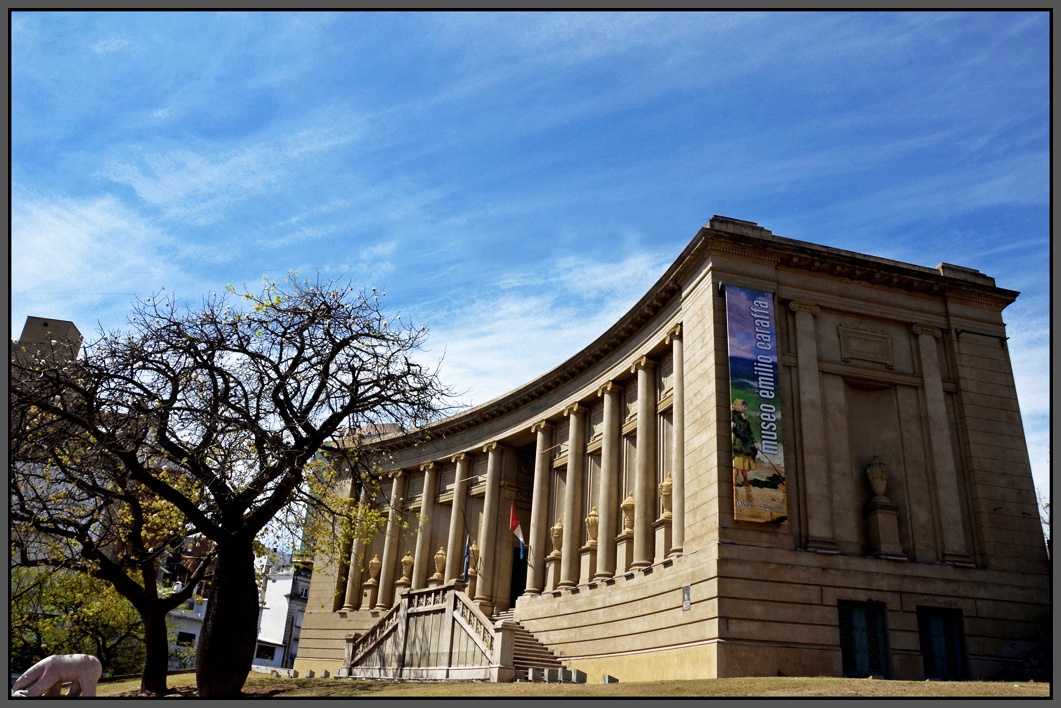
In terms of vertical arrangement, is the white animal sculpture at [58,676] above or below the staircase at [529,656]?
below

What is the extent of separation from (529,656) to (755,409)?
13252 millimetres

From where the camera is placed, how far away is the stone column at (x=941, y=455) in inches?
→ 1052

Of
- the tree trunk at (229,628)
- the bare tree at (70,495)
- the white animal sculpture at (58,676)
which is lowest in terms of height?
the white animal sculpture at (58,676)

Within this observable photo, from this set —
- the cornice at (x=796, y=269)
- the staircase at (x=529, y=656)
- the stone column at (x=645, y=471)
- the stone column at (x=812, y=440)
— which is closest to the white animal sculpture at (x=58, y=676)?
the cornice at (x=796, y=269)

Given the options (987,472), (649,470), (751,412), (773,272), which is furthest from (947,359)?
(649,470)

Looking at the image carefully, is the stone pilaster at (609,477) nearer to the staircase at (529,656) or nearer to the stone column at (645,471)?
the stone column at (645,471)

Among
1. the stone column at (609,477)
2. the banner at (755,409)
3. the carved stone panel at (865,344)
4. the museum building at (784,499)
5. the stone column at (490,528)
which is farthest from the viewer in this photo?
the stone column at (490,528)

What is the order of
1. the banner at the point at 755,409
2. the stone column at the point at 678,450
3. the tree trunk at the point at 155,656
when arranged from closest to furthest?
the tree trunk at the point at 155,656
the banner at the point at 755,409
the stone column at the point at 678,450

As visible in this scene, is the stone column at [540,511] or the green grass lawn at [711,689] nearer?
the green grass lawn at [711,689]

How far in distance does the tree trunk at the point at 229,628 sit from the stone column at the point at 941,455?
2148 centimetres

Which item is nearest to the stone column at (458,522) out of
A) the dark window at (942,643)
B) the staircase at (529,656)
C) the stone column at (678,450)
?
the staircase at (529,656)

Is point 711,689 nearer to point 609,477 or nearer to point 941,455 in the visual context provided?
point 941,455

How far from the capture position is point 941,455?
28094 mm

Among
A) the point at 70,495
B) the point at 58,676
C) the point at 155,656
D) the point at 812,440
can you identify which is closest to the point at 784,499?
the point at 812,440
